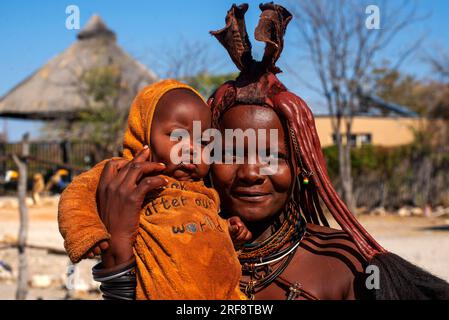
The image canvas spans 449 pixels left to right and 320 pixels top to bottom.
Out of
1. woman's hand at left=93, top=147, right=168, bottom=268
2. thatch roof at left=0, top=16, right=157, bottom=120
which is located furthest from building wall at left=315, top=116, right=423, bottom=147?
woman's hand at left=93, top=147, right=168, bottom=268

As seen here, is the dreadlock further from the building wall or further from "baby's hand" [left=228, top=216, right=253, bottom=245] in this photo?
the building wall

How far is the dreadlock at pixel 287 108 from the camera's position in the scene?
2.13m

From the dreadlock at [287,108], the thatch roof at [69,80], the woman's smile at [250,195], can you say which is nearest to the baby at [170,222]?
the woman's smile at [250,195]

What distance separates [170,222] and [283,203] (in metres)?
0.63

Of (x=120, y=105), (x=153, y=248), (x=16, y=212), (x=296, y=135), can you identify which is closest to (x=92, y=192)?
(x=153, y=248)

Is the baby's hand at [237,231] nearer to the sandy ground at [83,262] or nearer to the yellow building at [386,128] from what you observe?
the sandy ground at [83,262]

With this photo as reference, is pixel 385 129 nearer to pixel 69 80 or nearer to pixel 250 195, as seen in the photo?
pixel 69 80

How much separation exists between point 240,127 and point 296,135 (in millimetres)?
206

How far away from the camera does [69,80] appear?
81.8 feet

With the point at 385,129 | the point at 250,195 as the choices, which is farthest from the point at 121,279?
the point at 385,129

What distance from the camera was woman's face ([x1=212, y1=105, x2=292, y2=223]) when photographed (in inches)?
88.6

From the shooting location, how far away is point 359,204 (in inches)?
789

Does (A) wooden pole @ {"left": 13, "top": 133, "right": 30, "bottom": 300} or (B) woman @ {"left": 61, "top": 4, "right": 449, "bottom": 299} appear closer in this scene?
(B) woman @ {"left": 61, "top": 4, "right": 449, "bottom": 299}

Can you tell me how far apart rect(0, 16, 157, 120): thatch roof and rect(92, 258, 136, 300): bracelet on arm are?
20455 millimetres
